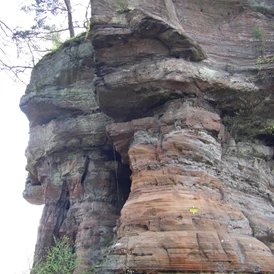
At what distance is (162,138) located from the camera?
11.6 metres

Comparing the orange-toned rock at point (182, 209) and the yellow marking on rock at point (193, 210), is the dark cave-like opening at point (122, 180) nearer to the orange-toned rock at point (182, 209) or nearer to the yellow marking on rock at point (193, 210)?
the orange-toned rock at point (182, 209)

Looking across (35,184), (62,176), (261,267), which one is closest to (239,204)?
(261,267)

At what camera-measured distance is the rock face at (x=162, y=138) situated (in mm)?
9516

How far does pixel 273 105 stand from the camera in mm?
12695

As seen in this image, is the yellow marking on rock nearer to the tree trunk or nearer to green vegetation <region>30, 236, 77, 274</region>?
green vegetation <region>30, 236, 77, 274</region>

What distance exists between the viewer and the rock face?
31.2 ft

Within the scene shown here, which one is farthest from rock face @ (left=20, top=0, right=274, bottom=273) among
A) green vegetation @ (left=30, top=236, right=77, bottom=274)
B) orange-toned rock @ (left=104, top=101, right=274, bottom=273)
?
green vegetation @ (left=30, top=236, right=77, bottom=274)

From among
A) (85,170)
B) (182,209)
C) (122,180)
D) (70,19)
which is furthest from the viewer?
(70,19)

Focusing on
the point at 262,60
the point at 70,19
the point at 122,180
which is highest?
the point at 70,19

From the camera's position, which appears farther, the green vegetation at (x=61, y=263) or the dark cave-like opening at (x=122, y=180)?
the dark cave-like opening at (x=122, y=180)

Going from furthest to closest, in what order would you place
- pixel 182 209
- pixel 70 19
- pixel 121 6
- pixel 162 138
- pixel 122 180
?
pixel 70 19 < pixel 122 180 < pixel 121 6 < pixel 162 138 < pixel 182 209

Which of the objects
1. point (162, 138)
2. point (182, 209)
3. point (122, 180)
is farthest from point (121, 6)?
point (182, 209)

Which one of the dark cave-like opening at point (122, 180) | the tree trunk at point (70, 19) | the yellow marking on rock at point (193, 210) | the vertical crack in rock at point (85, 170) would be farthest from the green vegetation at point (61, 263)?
the tree trunk at point (70, 19)

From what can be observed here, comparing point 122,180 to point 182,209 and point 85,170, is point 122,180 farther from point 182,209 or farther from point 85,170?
point 182,209
